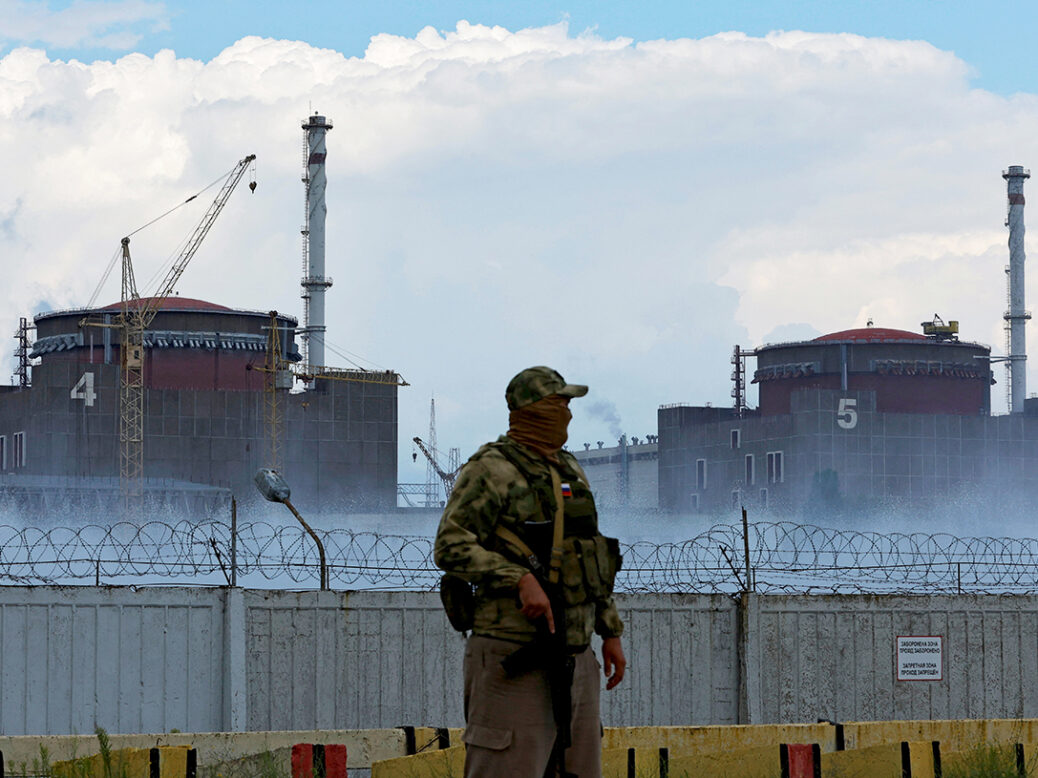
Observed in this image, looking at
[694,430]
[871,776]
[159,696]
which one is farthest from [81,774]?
[694,430]

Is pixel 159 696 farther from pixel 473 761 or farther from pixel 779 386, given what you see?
pixel 779 386

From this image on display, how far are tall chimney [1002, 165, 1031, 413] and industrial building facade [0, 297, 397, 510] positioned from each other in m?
39.5

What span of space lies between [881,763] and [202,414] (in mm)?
75083

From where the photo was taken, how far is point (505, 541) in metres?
6.57

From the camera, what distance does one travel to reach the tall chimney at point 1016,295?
327 ft

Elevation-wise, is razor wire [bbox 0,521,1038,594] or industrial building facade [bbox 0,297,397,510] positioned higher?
industrial building facade [bbox 0,297,397,510]

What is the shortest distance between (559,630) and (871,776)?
4.13 meters

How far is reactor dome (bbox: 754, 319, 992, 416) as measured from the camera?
306ft

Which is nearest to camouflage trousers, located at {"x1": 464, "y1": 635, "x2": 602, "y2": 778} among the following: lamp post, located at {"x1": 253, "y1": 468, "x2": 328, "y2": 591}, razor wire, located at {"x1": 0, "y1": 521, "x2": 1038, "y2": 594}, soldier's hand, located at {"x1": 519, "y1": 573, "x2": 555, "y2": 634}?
soldier's hand, located at {"x1": 519, "y1": 573, "x2": 555, "y2": 634}

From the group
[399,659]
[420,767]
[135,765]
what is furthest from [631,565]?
[135,765]

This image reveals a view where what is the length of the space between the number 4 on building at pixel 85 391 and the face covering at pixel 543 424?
7744 cm

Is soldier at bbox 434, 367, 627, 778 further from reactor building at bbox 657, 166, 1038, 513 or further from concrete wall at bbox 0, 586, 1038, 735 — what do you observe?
reactor building at bbox 657, 166, 1038, 513

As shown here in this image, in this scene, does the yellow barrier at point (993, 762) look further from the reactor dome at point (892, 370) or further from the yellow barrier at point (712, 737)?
the reactor dome at point (892, 370)

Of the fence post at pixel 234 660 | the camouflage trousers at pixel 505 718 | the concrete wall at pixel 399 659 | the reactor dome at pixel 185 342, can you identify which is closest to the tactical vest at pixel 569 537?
the camouflage trousers at pixel 505 718
